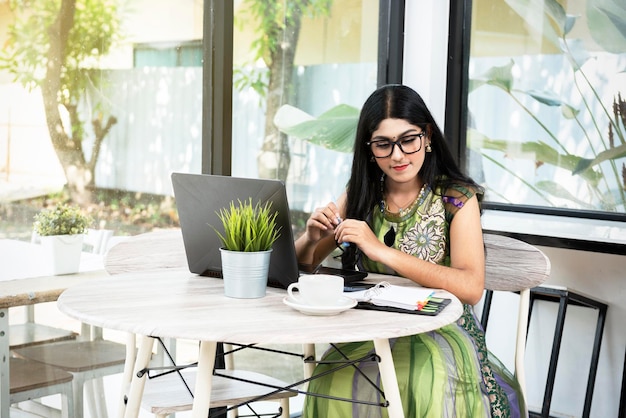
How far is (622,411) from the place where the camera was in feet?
9.98

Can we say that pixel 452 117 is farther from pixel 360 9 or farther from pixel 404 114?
pixel 404 114

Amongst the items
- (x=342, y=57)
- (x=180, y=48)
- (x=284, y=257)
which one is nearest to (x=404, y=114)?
(x=284, y=257)

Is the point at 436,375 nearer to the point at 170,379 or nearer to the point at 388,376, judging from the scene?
the point at 388,376

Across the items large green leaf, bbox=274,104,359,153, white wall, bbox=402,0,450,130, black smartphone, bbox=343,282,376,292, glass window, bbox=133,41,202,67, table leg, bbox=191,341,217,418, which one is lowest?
table leg, bbox=191,341,217,418

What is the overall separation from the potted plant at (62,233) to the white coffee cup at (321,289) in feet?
3.10

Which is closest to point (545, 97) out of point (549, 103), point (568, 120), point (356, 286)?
point (549, 103)

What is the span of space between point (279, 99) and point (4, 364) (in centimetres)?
137

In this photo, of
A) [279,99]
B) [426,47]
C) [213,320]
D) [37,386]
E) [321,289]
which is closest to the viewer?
[213,320]

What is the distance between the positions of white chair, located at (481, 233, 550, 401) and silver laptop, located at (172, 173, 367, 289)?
0.42 metres

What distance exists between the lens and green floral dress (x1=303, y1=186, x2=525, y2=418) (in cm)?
179

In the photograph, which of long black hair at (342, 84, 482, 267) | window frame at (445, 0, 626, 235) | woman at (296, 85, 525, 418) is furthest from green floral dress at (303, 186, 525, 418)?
window frame at (445, 0, 626, 235)

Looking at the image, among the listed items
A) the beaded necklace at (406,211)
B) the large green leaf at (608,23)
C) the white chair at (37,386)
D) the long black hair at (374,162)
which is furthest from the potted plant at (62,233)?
the large green leaf at (608,23)

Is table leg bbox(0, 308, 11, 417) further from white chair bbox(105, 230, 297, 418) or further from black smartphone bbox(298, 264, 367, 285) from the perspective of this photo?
black smartphone bbox(298, 264, 367, 285)

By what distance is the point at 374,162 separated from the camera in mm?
2340
